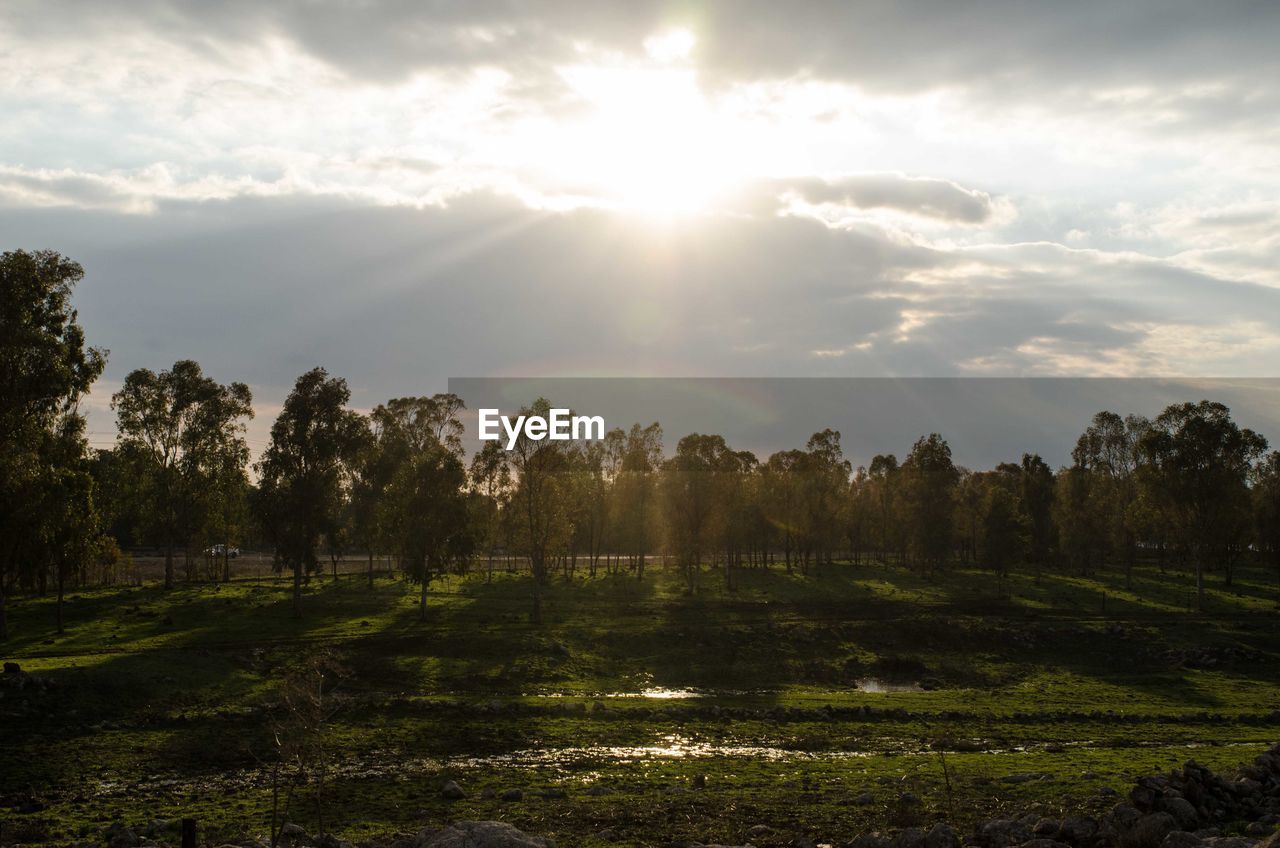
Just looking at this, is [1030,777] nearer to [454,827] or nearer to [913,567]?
[454,827]

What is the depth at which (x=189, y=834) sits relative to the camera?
2309cm

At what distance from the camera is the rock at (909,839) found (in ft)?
83.7

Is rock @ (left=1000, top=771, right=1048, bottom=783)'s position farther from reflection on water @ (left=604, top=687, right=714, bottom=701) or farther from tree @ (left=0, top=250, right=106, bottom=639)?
tree @ (left=0, top=250, right=106, bottom=639)

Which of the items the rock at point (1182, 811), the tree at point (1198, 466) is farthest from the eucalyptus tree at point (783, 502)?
the rock at point (1182, 811)

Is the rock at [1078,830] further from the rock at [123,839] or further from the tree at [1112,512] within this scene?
the tree at [1112,512]

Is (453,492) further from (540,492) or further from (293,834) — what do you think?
(293,834)

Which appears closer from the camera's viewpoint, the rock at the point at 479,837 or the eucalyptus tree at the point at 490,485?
the rock at the point at 479,837

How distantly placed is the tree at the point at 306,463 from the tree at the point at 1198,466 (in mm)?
88626

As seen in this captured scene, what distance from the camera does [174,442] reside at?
96688 millimetres

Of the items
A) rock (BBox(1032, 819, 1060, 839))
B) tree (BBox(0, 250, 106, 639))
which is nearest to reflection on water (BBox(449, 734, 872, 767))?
rock (BBox(1032, 819, 1060, 839))

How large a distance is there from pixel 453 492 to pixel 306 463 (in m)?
13.3

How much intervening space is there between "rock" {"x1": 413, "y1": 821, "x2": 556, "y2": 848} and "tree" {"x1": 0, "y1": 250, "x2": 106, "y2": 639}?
42.2 m

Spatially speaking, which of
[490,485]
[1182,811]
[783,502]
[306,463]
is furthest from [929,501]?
[1182,811]

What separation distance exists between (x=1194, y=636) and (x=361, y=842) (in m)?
77.1
